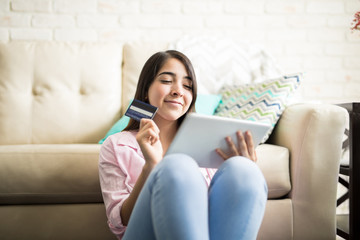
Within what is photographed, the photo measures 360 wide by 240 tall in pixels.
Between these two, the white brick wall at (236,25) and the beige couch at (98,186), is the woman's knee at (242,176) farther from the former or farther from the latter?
the white brick wall at (236,25)

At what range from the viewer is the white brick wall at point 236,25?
1.99 m

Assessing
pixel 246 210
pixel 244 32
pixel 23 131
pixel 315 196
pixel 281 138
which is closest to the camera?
pixel 246 210

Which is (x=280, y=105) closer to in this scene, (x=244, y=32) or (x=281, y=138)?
(x=281, y=138)

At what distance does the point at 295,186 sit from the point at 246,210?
1.96 feet

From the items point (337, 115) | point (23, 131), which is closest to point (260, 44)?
point (337, 115)

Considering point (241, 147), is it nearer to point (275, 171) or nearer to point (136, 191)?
point (136, 191)

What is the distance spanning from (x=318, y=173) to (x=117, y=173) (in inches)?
28.1

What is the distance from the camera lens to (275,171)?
3.90ft

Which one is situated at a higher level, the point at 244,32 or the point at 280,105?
the point at 244,32

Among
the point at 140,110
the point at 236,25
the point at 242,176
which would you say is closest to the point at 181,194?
the point at 242,176

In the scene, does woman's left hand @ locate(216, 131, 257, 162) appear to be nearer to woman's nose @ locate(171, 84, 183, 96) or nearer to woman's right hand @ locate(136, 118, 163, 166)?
woman's right hand @ locate(136, 118, 163, 166)

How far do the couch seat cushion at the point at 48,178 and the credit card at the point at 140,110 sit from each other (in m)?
0.48

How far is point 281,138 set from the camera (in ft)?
4.41

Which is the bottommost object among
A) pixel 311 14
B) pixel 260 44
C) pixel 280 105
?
pixel 280 105
